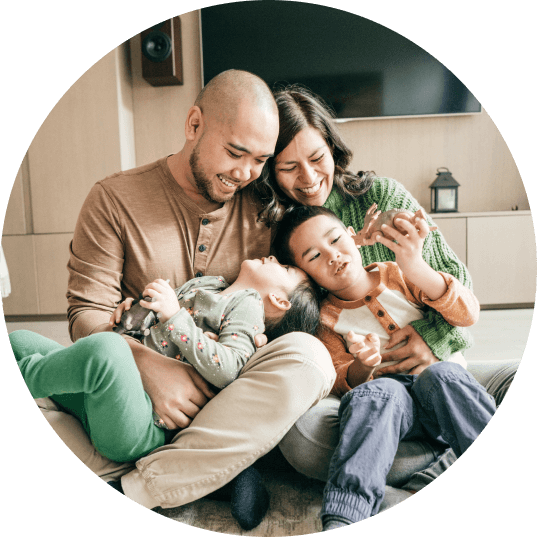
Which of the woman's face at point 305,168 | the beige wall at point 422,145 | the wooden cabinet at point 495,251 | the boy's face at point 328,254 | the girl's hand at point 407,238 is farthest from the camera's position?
the beige wall at point 422,145

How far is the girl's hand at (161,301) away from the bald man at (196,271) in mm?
92

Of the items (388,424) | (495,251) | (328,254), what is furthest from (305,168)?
(495,251)

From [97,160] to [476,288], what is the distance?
1.98 metres

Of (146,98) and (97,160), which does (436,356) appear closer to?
(97,160)

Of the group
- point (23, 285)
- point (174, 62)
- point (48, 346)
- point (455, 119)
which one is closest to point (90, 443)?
point (48, 346)

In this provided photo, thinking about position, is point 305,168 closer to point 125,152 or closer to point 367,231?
point 367,231

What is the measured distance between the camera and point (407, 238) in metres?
0.78

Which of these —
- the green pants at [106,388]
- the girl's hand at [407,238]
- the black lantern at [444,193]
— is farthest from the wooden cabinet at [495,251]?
the green pants at [106,388]

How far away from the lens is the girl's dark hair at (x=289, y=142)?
99 centimetres

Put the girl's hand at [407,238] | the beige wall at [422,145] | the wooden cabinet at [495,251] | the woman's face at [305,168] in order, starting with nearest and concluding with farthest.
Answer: the girl's hand at [407,238], the woman's face at [305,168], the wooden cabinet at [495,251], the beige wall at [422,145]

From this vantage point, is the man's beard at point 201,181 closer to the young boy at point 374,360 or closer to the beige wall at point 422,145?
the young boy at point 374,360

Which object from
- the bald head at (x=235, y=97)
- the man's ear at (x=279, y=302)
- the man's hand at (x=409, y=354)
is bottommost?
the man's hand at (x=409, y=354)

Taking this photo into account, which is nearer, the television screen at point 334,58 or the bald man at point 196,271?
the bald man at point 196,271

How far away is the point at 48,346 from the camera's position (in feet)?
Result: 2.66
